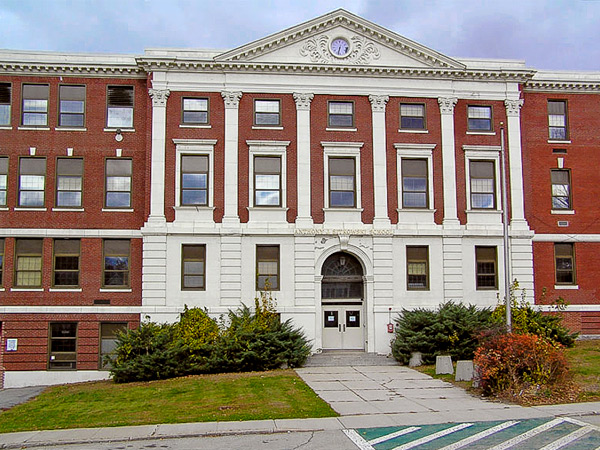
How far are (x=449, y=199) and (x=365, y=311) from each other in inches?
269

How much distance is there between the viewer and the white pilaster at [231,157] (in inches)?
1189

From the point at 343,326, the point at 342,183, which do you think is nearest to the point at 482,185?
the point at 342,183

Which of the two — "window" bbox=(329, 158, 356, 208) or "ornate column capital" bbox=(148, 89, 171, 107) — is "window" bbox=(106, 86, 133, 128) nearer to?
"ornate column capital" bbox=(148, 89, 171, 107)

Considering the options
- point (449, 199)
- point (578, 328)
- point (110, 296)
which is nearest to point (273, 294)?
point (110, 296)

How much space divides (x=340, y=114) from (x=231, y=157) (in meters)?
5.78

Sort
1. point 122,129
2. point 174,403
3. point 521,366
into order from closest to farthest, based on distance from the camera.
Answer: point 521,366, point 174,403, point 122,129

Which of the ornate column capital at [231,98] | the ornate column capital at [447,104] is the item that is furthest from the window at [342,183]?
the ornate column capital at [231,98]

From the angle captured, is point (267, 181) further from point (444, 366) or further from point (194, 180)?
point (444, 366)

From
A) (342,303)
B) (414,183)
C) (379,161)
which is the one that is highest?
(379,161)

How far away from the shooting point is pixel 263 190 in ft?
101

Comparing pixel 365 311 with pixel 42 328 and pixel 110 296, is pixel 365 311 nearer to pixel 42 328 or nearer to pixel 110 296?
pixel 110 296

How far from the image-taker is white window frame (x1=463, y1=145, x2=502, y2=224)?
3136 centimetres

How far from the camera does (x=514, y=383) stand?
62.6 ft

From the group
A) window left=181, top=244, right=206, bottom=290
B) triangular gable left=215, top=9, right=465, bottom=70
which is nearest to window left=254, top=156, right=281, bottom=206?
window left=181, top=244, right=206, bottom=290
